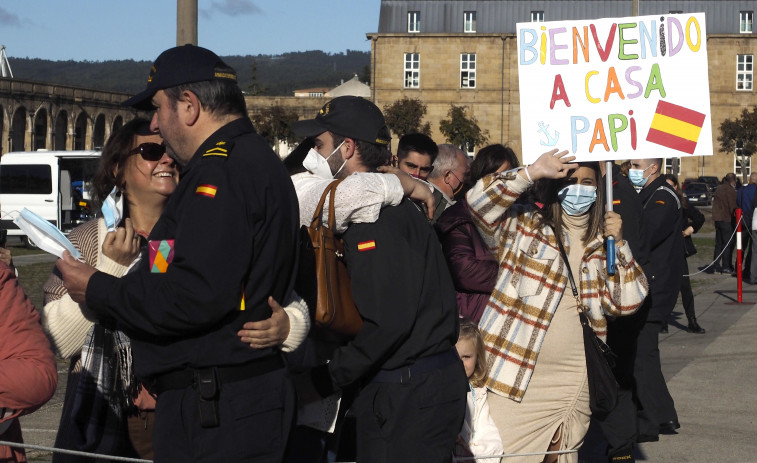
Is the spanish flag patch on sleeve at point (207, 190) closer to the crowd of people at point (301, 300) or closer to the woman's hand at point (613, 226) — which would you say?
the crowd of people at point (301, 300)

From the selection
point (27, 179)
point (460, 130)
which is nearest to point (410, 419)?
point (27, 179)

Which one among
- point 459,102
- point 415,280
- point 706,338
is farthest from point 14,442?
point 459,102

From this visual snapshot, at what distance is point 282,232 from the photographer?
3258 mm

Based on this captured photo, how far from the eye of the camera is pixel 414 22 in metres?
73.8

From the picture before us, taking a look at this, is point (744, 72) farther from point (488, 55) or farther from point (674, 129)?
point (674, 129)

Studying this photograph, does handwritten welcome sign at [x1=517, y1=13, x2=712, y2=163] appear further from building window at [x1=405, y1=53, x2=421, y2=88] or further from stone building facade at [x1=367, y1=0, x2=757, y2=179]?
building window at [x1=405, y1=53, x2=421, y2=88]

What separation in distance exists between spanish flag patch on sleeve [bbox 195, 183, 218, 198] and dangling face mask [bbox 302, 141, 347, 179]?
1039 mm

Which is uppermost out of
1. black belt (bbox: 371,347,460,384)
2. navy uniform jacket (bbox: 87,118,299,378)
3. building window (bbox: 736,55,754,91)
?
building window (bbox: 736,55,754,91)

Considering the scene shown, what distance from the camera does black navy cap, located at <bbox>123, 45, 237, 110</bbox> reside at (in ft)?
10.9

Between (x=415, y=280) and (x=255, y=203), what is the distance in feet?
2.74

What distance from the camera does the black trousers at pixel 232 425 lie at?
10.3ft

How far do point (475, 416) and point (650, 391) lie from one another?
3256mm

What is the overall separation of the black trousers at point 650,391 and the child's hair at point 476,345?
3022 mm

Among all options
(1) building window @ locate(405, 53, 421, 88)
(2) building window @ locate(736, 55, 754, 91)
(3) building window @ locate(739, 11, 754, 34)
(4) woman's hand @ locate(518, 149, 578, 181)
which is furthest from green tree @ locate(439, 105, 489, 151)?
(4) woman's hand @ locate(518, 149, 578, 181)
